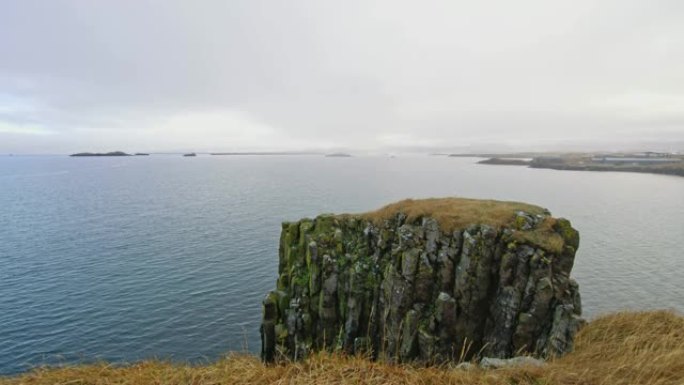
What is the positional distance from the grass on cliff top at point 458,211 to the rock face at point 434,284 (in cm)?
8

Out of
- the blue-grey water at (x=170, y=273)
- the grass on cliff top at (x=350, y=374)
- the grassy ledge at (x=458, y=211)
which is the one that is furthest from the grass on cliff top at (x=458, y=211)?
the blue-grey water at (x=170, y=273)

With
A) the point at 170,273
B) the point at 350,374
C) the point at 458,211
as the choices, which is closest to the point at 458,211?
the point at 458,211

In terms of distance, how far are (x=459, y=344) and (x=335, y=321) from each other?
9.34 meters

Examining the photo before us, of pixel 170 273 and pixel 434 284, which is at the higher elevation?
pixel 434 284

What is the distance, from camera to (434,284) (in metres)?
22.6

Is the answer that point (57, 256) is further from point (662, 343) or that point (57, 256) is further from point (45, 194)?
point (45, 194)

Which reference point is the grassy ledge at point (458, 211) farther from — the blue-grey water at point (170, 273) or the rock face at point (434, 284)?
the blue-grey water at point (170, 273)

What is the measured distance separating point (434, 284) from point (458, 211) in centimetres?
570

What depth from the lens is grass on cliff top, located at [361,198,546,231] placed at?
22609 mm

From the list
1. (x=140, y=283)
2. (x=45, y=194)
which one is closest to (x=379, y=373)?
(x=140, y=283)

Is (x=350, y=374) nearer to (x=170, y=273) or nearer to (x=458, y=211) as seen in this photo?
(x=458, y=211)

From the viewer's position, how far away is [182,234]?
66.2 meters

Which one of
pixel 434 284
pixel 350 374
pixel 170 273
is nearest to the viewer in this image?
pixel 350 374

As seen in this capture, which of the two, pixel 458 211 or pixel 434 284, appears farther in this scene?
pixel 458 211
